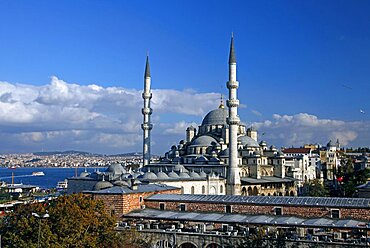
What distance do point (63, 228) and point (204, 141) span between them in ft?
104

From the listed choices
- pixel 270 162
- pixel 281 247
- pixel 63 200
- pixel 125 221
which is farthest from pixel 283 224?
pixel 270 162

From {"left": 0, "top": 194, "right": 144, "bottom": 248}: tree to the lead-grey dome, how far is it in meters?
32.8

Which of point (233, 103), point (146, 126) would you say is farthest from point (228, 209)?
point (146, 126)

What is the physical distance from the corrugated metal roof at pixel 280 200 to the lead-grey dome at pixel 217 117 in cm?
2769

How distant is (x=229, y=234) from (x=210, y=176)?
68.2 ft

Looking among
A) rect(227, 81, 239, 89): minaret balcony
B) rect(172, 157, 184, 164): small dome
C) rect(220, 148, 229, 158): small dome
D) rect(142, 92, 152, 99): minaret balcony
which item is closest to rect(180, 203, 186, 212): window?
rect(227, 81, 239, 89): minaret balcony

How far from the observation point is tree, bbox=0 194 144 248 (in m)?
19.2


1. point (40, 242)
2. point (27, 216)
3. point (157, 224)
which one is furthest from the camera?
point (157, 224)

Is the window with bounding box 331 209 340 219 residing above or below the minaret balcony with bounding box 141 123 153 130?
below

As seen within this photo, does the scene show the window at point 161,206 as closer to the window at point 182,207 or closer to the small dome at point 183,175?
the window at point 182,207

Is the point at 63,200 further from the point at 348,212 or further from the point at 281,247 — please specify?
the point at 348,212

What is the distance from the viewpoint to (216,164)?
44.4 meters

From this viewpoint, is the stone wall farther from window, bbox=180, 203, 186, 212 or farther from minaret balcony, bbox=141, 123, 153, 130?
minaret balcony, bbox=141, 123, 153, 130

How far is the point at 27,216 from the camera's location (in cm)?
2039
